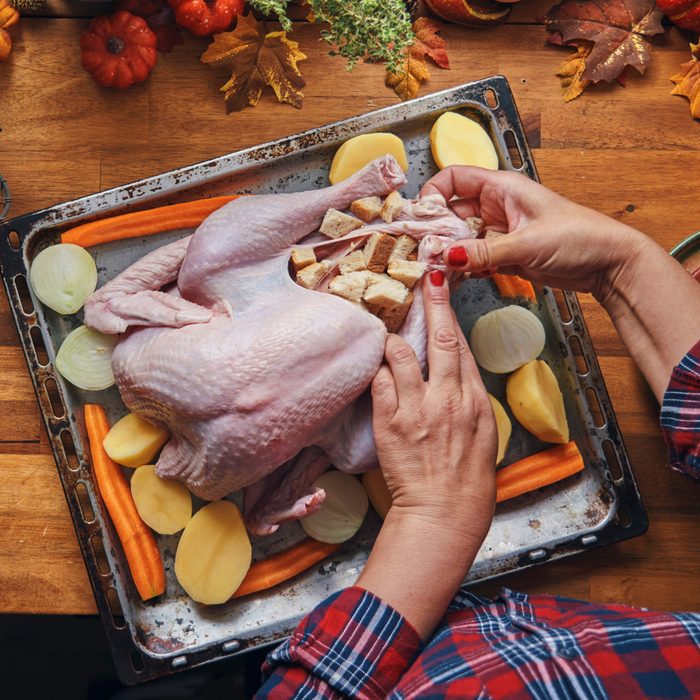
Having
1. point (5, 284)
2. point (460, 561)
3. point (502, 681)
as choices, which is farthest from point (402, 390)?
point (5, 284)

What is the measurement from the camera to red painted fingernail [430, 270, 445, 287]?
166cm

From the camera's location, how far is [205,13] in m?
1.84

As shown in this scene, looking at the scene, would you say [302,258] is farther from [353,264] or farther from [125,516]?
[125,516]

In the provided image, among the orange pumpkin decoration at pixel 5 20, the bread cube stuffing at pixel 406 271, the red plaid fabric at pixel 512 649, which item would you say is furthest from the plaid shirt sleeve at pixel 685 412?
the orange pumpkin decoration at pixel 5 20

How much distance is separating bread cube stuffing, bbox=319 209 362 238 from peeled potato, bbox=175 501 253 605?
732mm

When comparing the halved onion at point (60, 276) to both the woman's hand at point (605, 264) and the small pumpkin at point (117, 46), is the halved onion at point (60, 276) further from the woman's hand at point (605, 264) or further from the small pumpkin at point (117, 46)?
the woman's hand at point (605, 264)

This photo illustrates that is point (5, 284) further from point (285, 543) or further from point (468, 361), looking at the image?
point (468, 361)

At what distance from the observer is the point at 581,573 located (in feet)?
6.41

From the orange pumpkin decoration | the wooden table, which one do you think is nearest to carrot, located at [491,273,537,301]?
the wooden table

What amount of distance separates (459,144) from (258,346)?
2.54 ft

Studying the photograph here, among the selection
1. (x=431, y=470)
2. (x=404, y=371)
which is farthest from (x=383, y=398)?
(x=431, y=470)

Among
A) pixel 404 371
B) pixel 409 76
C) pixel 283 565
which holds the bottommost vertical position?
pixel 283 565

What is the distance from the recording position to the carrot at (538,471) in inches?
73.7

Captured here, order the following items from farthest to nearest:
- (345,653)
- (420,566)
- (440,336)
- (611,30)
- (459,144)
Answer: (611,30) < (459,144) < (440,336) < (420,566) < (345,653)
